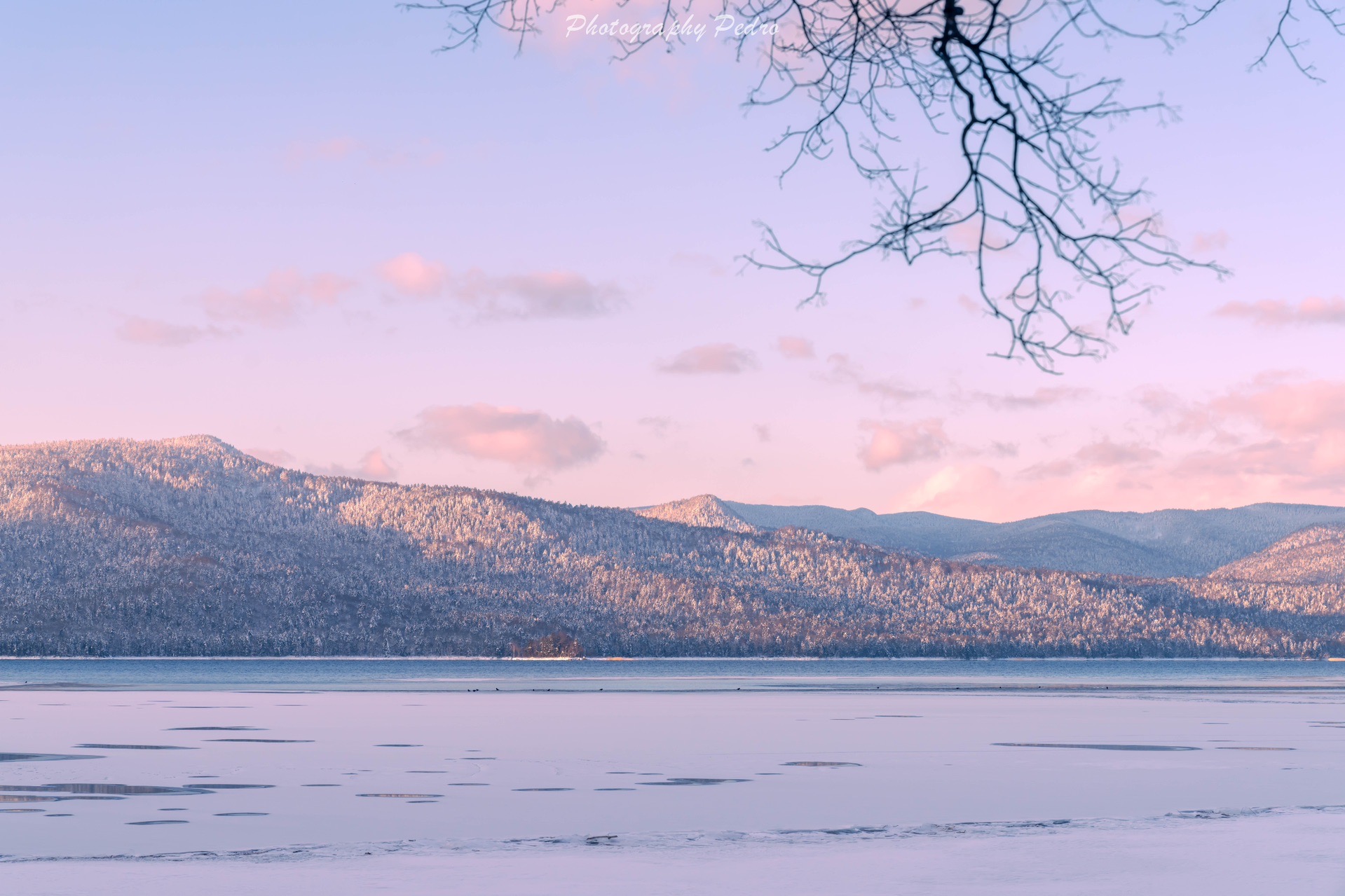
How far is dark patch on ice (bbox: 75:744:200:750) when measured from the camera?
3769 cm

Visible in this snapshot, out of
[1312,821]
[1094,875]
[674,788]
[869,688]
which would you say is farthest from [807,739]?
[869,688]

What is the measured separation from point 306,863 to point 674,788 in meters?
10.5

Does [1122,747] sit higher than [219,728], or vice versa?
[219,728]

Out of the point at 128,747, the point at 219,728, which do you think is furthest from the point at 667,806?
the point at 219,728

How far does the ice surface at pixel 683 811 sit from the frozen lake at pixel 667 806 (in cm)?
8

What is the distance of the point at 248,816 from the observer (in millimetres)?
23250

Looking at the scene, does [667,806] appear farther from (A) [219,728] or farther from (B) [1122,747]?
(A) [219,728]

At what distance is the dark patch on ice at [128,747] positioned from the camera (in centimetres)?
3769

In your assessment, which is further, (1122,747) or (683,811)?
(1122,747)

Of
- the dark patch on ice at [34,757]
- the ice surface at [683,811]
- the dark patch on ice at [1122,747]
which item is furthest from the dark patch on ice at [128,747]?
the dark patch on ice at [1122,747]

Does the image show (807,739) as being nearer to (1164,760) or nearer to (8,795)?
(1164,760)

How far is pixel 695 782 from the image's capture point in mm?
29375

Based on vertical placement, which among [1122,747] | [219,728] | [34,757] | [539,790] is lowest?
[1122,747]

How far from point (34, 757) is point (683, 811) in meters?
16.2
